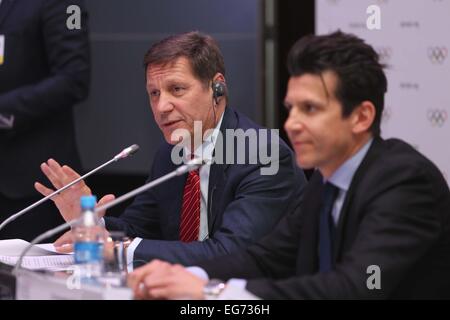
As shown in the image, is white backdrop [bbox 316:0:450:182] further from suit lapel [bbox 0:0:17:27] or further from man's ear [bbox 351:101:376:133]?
man's ear [bbox 351:101:376:133]

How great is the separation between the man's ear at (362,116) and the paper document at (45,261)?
1.08 m

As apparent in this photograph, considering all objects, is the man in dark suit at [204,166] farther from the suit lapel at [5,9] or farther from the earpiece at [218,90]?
the suit lapel at [5,9]

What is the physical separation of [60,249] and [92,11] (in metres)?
3.07

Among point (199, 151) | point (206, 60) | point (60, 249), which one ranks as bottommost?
point (60, 249)

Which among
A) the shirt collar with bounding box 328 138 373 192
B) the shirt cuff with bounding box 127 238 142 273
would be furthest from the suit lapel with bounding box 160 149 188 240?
the shirt collar with bounding box 328 138 373 192

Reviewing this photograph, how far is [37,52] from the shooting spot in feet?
15.8

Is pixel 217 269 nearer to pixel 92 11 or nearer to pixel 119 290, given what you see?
pixel 119 290

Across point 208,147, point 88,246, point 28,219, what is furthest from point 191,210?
point 28,219

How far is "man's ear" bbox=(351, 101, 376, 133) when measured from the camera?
2.66 m

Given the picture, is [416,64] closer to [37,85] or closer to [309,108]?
[37,85]

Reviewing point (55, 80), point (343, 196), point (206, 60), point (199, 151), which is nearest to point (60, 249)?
point (199, 151)

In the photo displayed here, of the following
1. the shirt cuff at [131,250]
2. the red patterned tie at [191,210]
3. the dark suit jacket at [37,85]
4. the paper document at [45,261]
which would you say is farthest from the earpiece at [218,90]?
the dark suit jacket at [37,85]

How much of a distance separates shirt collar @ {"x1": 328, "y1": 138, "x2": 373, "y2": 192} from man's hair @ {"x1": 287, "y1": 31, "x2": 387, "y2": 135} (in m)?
0.07

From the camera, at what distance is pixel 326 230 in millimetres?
2729
